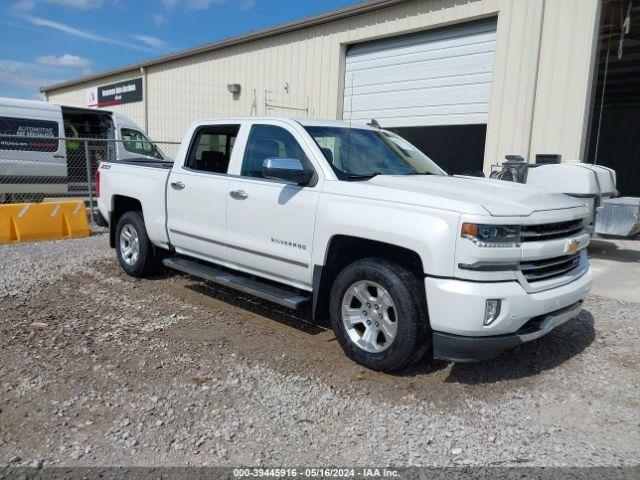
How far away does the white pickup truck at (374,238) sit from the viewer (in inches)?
137

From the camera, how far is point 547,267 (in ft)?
12.6

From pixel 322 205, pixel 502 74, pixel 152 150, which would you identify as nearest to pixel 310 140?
pixel 322 205

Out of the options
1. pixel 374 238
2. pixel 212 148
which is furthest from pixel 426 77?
pixel 374 238

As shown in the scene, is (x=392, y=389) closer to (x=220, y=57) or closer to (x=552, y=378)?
(x=552, y=378)

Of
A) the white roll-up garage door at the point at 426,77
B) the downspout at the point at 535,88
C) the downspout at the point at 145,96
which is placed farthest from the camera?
the downspout at the point at 145,96

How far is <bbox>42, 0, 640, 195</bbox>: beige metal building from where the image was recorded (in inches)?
352

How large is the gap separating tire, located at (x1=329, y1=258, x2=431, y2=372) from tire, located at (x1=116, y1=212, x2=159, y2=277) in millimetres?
3140

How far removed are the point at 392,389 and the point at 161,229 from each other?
3.43m

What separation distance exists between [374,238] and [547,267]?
1.28m

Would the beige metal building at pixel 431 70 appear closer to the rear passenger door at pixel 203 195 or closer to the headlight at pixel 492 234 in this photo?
the rear passenger door at pixel 203 195

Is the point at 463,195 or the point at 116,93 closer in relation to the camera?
the point at 463,195

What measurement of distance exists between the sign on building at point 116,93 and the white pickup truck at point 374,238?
16.5m

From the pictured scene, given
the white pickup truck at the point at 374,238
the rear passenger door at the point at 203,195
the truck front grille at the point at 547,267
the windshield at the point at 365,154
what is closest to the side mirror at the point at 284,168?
→ the white pickup truck at the point at 374,238

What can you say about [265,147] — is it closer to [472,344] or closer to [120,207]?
[472,344]
